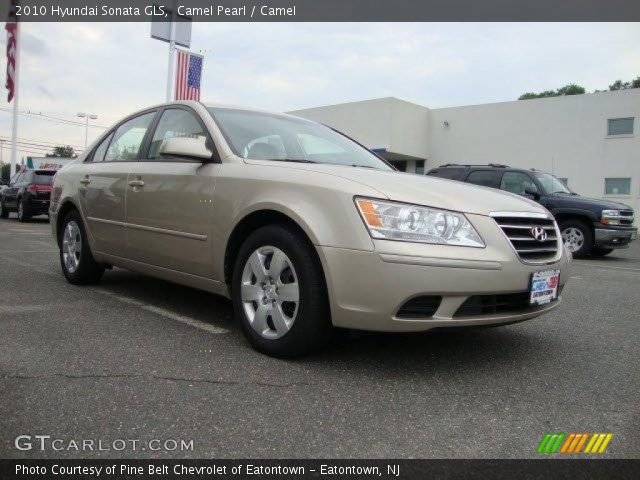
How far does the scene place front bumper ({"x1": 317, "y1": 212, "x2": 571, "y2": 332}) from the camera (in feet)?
9.02

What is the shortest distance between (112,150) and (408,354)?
333 centimetres

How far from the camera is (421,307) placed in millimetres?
2828

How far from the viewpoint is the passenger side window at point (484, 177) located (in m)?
11.3

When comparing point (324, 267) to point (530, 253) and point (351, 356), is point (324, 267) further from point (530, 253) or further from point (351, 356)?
point (530, 253)

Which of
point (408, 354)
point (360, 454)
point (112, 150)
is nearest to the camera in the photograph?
point (360, 454)

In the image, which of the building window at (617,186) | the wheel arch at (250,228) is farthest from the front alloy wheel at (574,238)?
the building window at (617,186)

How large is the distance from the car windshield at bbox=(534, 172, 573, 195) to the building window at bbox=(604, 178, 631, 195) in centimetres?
1446

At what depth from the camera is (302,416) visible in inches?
95.3

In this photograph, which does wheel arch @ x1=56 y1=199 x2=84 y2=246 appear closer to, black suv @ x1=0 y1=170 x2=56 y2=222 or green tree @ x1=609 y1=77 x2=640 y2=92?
black suv @ x1=0 y1=170 x2=56 y2=222

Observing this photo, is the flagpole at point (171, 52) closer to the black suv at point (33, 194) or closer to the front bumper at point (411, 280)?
the black suv at point (33, 194)

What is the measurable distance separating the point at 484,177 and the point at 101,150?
814 centimetres

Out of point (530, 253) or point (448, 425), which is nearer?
point (448, 425)

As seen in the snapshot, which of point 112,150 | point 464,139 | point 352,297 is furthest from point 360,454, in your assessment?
point 464,139

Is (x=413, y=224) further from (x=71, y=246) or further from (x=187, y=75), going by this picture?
(x=187, y=75)
